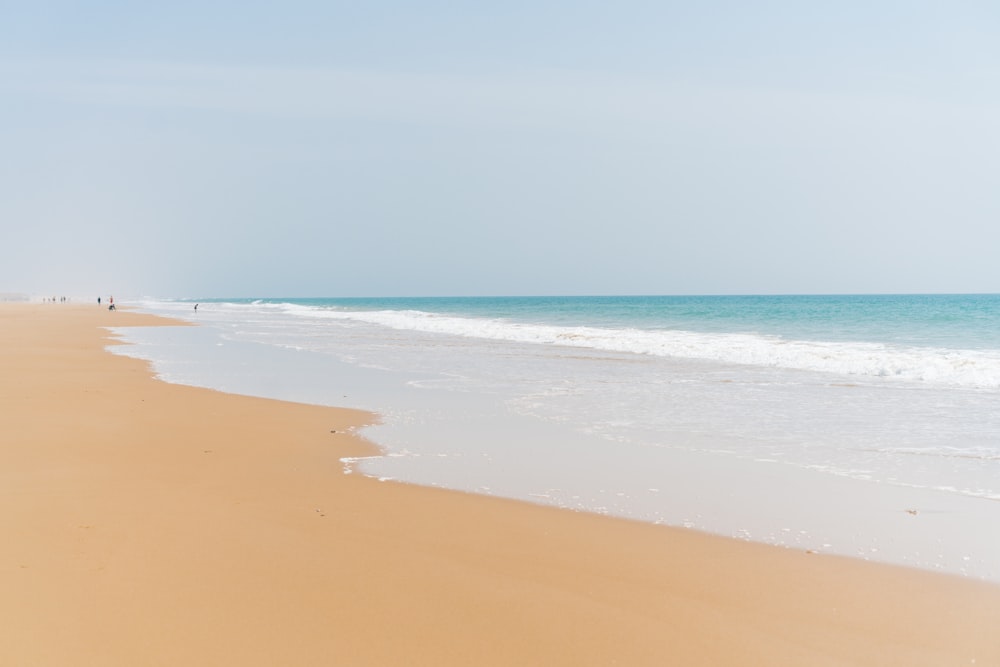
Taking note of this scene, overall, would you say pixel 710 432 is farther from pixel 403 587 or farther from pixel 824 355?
pixel 824 355

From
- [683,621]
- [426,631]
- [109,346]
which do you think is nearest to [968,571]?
[683,621]

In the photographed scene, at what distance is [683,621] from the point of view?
398 centimetres

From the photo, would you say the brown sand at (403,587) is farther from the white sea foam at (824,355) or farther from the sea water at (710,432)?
the white sea foam at (824,355)

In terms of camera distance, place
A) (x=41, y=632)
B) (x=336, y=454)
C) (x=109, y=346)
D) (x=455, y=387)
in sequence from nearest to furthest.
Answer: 1. (x=41, y=632)
2. (x=336, y=454)
3. (x=455, y=387)
4. (x=109, y=346)

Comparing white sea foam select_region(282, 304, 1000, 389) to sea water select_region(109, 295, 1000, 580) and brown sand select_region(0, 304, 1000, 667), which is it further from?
brown sand select_region(0, 304, 1000, 667)

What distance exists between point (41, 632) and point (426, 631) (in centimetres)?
173

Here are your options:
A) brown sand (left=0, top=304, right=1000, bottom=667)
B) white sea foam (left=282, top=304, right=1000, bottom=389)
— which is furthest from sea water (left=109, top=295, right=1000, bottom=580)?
brown sand (left=0, top=304, right=1000, bottom=667)

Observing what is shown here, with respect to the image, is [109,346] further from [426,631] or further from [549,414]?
Answer: [426,631]

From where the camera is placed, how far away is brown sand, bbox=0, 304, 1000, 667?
3596mm

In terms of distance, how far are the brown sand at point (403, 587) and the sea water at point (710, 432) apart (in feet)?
2.07

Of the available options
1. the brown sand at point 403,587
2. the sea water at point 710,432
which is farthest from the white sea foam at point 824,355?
the brown sand at point 403,587

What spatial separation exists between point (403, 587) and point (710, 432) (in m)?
6.20

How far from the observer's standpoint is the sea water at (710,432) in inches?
235

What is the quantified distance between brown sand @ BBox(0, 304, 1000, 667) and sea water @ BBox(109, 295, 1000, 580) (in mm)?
630
